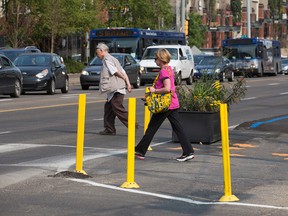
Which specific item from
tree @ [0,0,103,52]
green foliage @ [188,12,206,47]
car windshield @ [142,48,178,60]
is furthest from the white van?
green foliage @ [188,12,206,47]

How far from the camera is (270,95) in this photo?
3675 centimetres

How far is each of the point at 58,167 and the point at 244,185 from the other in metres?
2.79

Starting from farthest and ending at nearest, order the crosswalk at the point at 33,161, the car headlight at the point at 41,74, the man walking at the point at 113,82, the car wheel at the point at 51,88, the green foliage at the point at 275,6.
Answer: the green foliage at the point at 275,6 < the car wheel at the point at 51,88 < the car headlight at the point at 41,74 < the man walking at the point at 113,82 < the crosswalk at the point at 33,161

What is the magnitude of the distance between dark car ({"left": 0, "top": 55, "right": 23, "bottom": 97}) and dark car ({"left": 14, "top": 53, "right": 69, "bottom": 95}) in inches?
77.1

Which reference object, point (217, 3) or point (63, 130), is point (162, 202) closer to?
point (63, 130)

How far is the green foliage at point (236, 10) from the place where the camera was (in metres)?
108

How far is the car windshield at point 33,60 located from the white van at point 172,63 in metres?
8.93

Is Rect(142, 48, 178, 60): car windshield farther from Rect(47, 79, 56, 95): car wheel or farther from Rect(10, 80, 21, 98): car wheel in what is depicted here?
Rect(10, 80, 21, 98): car wheel

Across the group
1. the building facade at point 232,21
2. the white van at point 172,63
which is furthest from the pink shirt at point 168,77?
the building facade at point 232,21

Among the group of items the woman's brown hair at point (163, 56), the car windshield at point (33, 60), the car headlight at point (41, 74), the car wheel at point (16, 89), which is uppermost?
the woman's brown hair at point (163, 56)

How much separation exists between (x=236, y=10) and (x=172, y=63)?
2586 inches

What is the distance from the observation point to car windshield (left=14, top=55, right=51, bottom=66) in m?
35.1

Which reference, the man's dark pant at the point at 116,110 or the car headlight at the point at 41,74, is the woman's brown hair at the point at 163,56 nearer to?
the man's dark pant at the point at 116,110

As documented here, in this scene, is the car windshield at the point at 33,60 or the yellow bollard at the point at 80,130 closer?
the yellow bollard at the point at 80,130
